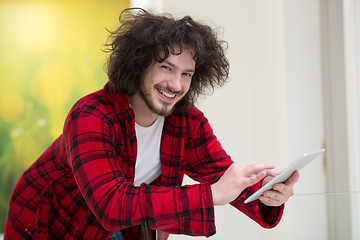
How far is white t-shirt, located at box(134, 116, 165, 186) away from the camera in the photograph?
1.42 meters

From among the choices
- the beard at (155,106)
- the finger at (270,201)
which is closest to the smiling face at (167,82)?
the beard at (155,106)

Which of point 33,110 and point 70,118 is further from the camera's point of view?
point 33,110

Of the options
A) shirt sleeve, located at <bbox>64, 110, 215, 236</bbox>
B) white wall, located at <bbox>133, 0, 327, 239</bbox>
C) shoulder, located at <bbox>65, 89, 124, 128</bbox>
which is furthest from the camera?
white wall, located at <bbox>133, 0, 327, 239</bbox>

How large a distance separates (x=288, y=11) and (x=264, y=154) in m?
0.88

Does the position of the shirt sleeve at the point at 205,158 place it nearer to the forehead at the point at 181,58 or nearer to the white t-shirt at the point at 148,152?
the white t-shirt at the point at 148,152

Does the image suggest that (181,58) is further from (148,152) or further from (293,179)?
(293,179)

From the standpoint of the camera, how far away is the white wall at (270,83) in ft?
7.95

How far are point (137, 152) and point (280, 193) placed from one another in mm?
475

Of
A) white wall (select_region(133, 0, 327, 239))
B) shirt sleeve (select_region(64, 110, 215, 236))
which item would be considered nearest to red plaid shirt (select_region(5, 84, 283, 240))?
shirt sleeve (select_region(64, 110, 215, 236))

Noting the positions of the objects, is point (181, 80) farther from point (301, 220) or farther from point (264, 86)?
point (264, 86)

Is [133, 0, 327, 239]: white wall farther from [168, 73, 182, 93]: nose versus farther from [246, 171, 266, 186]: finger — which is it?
[246, 171, 266, 186]: finger

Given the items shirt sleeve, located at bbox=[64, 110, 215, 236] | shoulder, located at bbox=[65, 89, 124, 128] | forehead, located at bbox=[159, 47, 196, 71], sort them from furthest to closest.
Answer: forehead, located at bbox=[159, 47, 196, 71]
shoulder, located at bbox=[65, 89, 124, 128]
shirt sleeve, located at bbox=[64, 110, 215, 236]

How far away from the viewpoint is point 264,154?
8.75ft

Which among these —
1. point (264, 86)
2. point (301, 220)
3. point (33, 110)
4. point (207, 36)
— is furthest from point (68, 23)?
point (301, 220)
